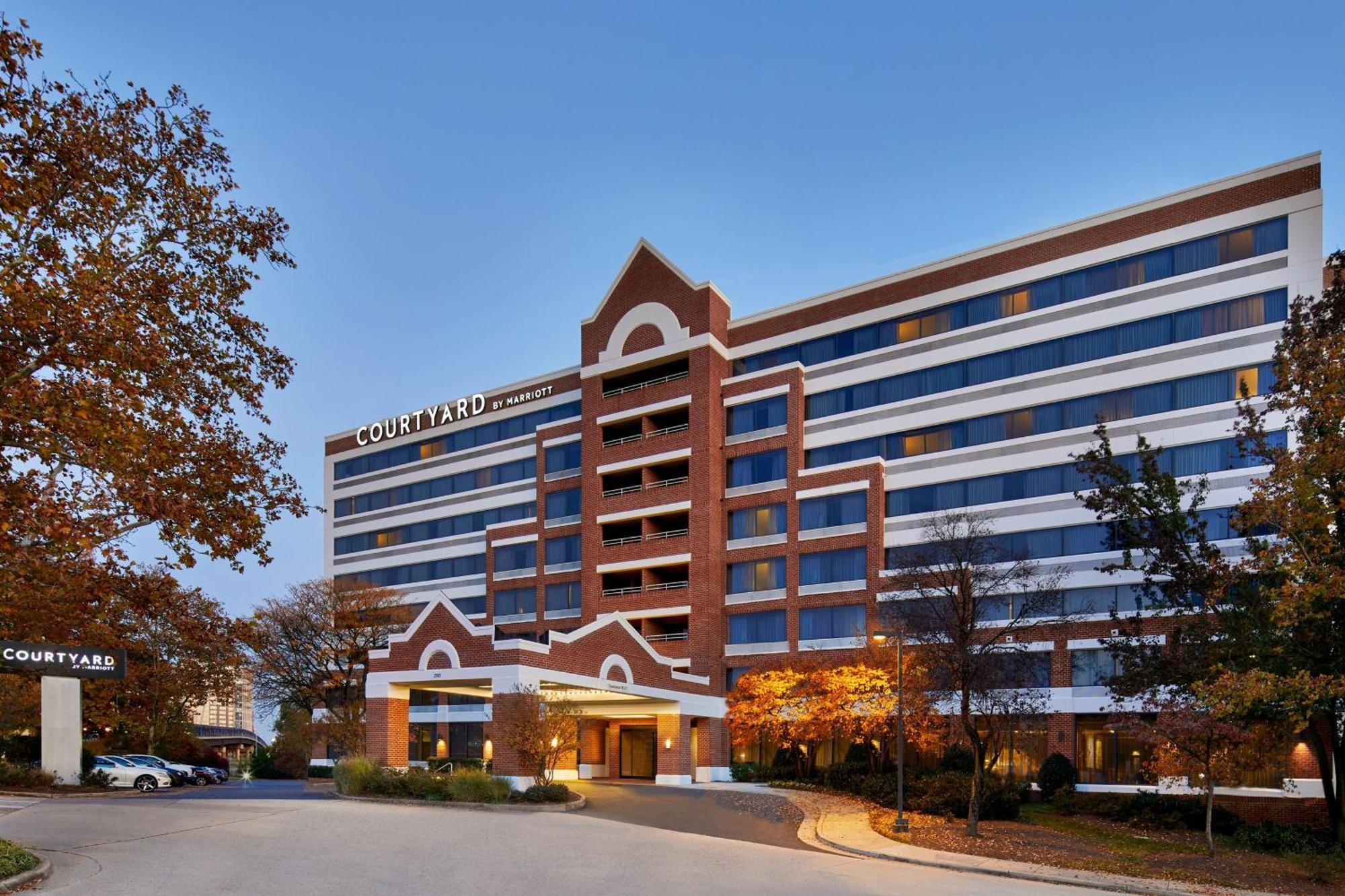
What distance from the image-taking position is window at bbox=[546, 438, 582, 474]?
2470 inches

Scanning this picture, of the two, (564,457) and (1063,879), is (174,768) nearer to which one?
(564,457)

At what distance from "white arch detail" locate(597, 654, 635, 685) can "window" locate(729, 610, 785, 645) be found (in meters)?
9.84

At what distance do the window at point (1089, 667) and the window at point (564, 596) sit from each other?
93.5ft

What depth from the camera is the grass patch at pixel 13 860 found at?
54.0 ft

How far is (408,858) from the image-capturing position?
20.1m

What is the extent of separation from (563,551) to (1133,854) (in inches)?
1594

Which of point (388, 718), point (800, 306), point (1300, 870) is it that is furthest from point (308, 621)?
point (1300, 870)

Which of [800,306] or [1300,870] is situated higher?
[800,306]

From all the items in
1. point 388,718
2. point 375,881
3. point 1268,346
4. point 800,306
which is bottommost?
point 388,718

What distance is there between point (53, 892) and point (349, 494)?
63527 mm

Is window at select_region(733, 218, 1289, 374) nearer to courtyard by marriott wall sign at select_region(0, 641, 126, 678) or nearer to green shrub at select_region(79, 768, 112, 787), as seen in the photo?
courtyard by marriott wall sign at select_region(0, 641, 126, 678)

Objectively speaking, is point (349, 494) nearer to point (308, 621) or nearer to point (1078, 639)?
point (308, 621)

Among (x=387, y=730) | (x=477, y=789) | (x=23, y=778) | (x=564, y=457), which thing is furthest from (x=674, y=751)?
(x=23, y=778)

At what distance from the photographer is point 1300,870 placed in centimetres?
2433
